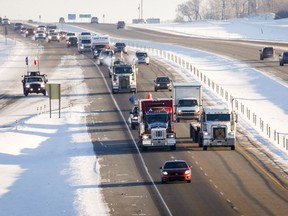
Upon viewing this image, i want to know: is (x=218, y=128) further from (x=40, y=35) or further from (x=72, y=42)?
(x=40, y=35)

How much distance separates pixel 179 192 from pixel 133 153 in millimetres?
13440

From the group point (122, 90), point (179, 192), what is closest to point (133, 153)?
point (179, 192)

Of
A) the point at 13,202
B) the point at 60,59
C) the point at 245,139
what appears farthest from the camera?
the point at 60,59

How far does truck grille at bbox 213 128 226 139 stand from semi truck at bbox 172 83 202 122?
43.6ft

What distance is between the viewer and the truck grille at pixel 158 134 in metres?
57.7

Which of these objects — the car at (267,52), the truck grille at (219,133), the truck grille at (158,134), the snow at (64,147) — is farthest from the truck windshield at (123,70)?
the car at (267,52)

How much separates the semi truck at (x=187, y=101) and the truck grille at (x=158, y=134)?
1353cm

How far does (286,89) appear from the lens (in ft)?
318

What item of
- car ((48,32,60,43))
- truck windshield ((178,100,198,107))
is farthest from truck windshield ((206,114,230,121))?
car ((48,32,60,43))

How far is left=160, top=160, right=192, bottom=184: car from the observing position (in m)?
47.3

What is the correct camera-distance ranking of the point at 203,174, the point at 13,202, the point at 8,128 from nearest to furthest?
the point at 13,202, the point at 203,174, the point at 8,128

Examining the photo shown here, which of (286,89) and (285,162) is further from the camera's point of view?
(286,89)

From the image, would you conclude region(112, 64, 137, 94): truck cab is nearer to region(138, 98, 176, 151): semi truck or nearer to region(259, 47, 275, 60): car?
region(138, 98, 176, 151): semi truck

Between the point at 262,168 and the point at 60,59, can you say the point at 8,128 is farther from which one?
the point at 60,59
